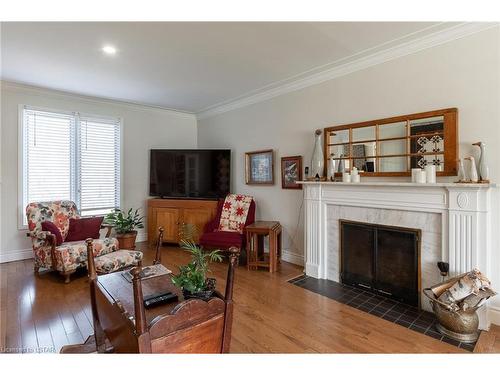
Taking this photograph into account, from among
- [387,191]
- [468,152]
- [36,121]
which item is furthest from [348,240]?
[36,121]

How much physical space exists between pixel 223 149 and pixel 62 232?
2.85m

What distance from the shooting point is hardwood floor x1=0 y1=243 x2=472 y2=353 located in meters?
2.02

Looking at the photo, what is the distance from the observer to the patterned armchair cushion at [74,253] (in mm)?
3234

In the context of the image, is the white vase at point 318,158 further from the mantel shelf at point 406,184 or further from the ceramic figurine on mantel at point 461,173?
the ceramic figurine on mantel at point 461,173

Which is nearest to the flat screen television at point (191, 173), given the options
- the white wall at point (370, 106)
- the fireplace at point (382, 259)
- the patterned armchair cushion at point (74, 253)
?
the white wall at point (370, 106)

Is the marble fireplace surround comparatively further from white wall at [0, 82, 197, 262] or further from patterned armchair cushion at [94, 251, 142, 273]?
white wall at [0, 82, 197, 262]

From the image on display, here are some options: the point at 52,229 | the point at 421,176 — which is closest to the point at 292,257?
the point at 421,176

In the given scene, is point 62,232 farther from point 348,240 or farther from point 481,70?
point 481,70

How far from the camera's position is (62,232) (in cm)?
382

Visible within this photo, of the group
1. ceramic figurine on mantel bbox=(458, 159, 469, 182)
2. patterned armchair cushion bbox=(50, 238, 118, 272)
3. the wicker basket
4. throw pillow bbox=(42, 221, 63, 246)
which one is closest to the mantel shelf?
ceramic figurine on mantel bbox=(458, 159, 469, 182)

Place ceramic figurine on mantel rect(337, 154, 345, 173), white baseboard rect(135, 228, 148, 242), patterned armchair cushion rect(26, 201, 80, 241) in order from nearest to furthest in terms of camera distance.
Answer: ceramic figurine on mantel rect(337, 154, 345, 173)
patterned armchair cushion rect(26, 201, 80, 241)
white baseboard rect(135, 228, 148, 242)

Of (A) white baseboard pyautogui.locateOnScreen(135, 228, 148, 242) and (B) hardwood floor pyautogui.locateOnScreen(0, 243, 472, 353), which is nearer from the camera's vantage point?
(B) hardwood floor pyautogui.locateOnScreen(0, 243, 472, 353)

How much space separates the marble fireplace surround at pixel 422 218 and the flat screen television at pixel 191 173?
1967 millimetres

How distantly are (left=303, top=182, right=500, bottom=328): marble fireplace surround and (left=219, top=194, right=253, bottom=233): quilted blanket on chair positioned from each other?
117cm
